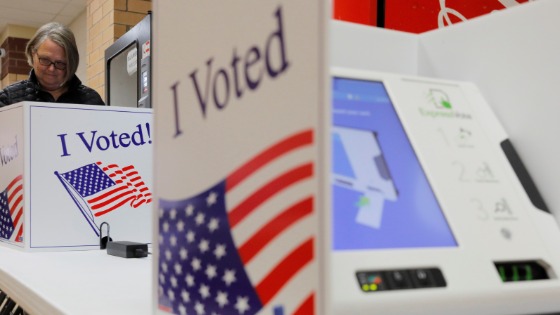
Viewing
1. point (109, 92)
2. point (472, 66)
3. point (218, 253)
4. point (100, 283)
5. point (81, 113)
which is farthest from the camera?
point (109, 92)

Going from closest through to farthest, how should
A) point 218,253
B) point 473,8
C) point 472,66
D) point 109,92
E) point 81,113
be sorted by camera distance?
point 218,253 < point 472,66 < point 81,113 < point 473,8 < point 109,92

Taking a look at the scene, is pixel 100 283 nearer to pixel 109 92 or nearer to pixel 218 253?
pixel 218 253

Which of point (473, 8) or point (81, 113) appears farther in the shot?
point (473, 8)

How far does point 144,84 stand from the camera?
3.25 metres

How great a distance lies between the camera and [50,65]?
294cm

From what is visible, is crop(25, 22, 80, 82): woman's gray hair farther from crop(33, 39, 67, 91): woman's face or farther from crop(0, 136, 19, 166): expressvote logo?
crop(0, 136, 19, 166): expressvote logo

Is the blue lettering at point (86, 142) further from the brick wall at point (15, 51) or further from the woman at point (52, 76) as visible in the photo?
the brick wall at point (15, 51)

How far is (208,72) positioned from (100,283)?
545 millimetres

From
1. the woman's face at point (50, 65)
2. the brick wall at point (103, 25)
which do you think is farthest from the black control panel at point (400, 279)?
the brick wall at point (103, 25)

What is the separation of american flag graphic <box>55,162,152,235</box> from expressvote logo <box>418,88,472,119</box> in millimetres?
979

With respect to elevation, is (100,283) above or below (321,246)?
below

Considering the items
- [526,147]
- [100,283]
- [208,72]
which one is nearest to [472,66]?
[526,147]

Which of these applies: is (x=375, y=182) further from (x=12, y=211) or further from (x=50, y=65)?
(x=50, y=65)

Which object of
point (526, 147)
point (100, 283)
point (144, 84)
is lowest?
point (100, 283)
